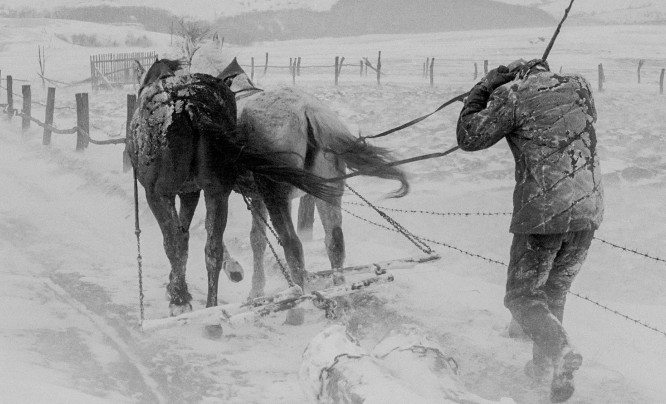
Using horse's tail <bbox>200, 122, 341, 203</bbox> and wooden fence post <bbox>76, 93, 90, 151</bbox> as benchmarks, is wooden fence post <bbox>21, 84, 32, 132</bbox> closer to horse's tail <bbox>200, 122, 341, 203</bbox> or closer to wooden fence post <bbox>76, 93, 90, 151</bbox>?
wooden fence post <bbox>76, 93, 90, 151</bbox>

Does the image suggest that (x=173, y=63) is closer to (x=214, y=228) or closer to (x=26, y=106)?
(x=214, y=228)

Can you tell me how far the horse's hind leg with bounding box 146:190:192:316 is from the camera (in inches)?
188

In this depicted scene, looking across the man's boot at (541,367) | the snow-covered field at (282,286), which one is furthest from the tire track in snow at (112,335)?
the man's boot at (541,367)

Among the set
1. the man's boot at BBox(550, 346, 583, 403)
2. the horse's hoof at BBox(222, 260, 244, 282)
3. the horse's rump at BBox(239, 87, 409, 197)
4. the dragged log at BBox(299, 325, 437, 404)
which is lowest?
the horse's hoof at BBox(222, 260, 244, 282)

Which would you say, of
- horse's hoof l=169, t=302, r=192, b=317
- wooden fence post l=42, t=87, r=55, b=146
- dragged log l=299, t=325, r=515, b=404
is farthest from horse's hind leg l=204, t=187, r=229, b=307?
wooden fence post l=42, t=87, r=55, b=146

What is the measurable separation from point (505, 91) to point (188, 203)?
8.59 ft

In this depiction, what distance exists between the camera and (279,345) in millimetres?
4527

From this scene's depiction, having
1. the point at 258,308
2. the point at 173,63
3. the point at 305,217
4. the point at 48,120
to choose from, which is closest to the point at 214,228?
the point at 258,308

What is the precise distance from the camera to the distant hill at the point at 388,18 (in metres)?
69.9

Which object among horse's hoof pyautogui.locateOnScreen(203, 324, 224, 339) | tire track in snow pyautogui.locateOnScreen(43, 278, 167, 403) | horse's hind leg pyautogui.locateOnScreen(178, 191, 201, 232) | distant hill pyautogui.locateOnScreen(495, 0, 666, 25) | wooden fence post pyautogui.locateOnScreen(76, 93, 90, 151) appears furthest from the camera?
distant hill pyautogui.locateOnScreen(495, 0, 666, 25)

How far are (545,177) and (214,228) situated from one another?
2262mm

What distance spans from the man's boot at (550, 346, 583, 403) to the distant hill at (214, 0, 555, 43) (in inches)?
2538

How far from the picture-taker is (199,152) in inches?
179

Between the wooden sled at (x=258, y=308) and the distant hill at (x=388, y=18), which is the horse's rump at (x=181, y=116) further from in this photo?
the distant hill at (x=388, y=18)
